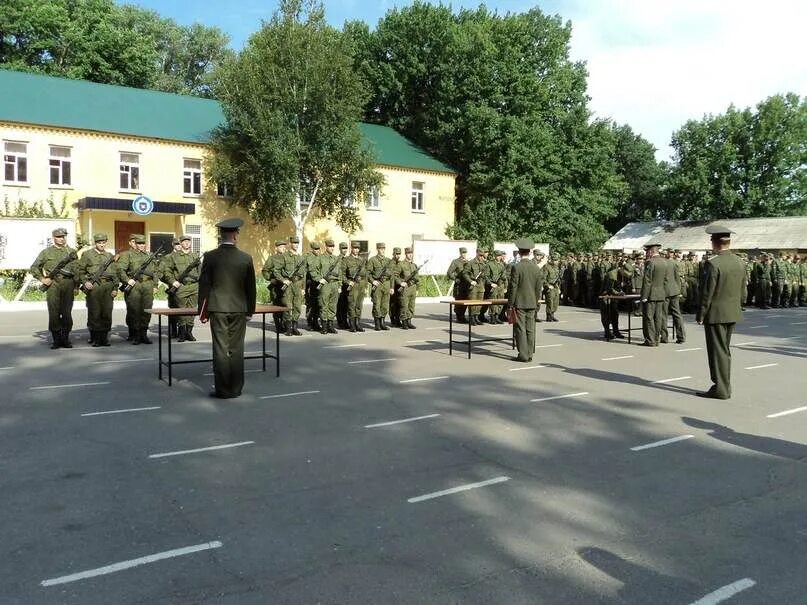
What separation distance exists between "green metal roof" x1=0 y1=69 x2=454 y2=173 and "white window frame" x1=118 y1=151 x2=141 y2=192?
1.07 m

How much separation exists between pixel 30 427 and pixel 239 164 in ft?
91.9

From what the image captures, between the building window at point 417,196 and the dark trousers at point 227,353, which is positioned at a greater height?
the building window at point 417,196

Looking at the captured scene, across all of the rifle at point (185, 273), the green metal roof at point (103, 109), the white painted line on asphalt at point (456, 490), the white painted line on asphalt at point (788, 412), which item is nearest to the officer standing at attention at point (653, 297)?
the white painted line on asphalt at point (788, 412)

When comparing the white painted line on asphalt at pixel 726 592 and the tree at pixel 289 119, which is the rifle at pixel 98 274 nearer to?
the white painted line on asphalt at pixel 726 592

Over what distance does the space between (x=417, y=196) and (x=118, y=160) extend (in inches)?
677

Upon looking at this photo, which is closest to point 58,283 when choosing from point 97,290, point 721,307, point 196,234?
point 97,290

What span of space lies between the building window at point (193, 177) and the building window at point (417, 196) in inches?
507

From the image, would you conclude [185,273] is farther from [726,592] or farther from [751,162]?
[751,162]

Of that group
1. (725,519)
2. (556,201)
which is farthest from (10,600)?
(556,201)

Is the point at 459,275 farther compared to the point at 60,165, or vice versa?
the point at 60,165

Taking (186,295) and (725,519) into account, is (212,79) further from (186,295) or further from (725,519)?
(725,519)

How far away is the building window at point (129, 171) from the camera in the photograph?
32406 millimetres

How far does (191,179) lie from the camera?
34.3m

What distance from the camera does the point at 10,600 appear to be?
3.61 meters
